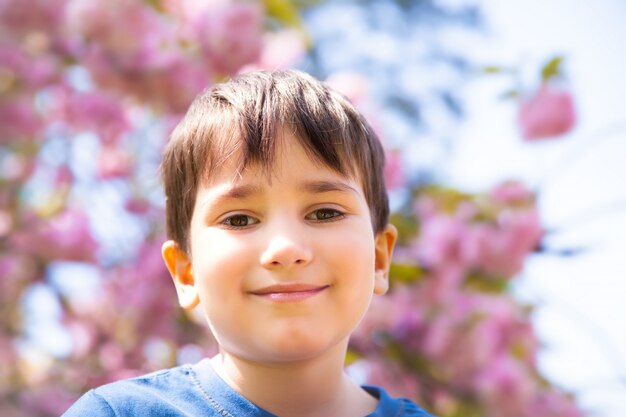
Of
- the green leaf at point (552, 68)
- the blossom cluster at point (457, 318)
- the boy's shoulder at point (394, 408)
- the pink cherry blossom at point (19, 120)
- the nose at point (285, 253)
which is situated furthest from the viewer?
the green leaf at point (552, 68)

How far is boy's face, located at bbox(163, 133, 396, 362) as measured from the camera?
3.87 feet

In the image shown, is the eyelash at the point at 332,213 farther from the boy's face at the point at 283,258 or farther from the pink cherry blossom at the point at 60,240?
the pink cherry blossom at the point at 60,240

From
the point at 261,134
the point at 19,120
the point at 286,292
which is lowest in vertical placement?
the point at 286,292

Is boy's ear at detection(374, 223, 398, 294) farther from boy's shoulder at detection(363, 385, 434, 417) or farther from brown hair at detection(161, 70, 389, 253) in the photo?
boy's shoulder at detection(363, 385, 434, 417)

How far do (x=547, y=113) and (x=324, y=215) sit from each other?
1.71 metres

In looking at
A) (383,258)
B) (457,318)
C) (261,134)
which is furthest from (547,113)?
(261,134)

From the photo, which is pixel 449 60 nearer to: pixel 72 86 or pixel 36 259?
pixel 72 86

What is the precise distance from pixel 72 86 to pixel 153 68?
277mm

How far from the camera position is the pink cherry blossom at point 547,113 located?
2.78 meters

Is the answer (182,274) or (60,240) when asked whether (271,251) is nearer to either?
(182,274)

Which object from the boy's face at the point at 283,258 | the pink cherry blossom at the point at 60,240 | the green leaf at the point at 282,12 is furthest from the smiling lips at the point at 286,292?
the green leaf at the point at 282,12

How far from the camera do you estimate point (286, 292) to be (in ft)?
3.88

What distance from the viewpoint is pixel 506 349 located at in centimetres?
253

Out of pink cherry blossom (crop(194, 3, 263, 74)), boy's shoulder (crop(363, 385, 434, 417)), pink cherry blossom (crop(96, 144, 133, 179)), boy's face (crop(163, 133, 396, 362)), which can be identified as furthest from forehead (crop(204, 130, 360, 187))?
pink cherry blossom (crop(96, 144, 133, 179))
